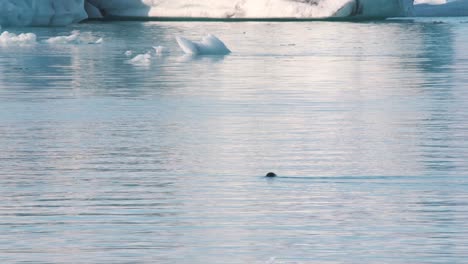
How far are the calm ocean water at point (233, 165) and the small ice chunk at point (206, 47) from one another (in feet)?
12.0

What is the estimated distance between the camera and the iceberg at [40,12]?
102ft

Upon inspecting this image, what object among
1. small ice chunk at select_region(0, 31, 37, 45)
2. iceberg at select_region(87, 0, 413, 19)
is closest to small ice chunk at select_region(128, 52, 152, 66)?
small ice chunk at select_region(0, 31, 37, 45)

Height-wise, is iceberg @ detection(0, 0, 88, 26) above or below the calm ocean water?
below

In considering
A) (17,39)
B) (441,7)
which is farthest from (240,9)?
(17,39)

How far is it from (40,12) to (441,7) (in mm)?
16320

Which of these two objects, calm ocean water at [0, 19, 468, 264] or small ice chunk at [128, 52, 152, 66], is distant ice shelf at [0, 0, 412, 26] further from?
calm ocean water at [0, 19, 468, 264]

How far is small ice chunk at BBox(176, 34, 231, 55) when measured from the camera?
66.6 ft

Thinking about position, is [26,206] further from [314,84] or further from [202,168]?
[314,84]

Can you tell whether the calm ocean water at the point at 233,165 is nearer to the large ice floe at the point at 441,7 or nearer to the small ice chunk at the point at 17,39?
the small ice chunk at the point at 17,39

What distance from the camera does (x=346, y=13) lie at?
37188 millimetres

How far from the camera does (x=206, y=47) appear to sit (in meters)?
20.3

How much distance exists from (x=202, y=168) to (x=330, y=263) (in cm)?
277

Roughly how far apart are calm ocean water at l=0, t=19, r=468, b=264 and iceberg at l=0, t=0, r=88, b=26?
46.8ft

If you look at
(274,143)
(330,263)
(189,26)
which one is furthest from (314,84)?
(189,26)
